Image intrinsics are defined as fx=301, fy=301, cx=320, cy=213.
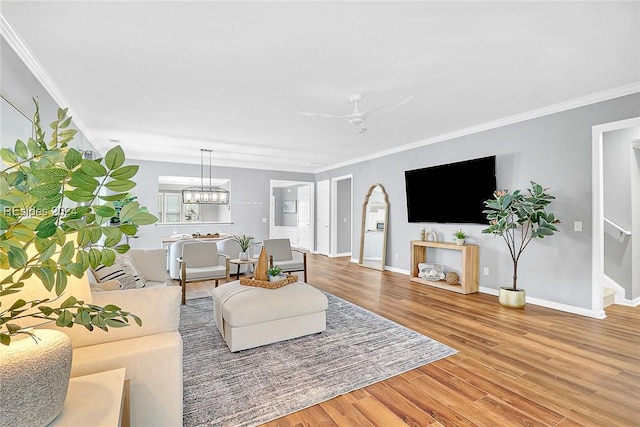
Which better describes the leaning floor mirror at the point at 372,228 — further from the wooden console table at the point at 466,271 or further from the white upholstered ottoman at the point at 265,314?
the white upholstered ottoman at the point at 265,314

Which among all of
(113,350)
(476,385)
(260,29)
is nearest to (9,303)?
(113,350)

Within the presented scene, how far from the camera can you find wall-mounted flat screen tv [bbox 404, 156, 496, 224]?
4.53 meters

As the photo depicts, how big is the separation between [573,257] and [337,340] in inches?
122

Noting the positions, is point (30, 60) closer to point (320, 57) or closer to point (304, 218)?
point (320, 57)

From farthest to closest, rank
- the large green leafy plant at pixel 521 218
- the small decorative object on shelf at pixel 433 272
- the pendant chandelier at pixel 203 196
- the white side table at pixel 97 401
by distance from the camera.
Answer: the pendant chandelier at pixel 203 196
the small decorative object on shelf at pixel 433 272
the large green leafy plant at pixel 521 218
the white side table at pixel 97 401

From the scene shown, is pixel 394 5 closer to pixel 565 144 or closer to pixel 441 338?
pixel 441 338

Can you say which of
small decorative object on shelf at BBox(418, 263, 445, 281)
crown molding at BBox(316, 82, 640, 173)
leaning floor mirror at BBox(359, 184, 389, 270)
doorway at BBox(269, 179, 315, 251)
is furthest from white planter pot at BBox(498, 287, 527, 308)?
doorway at BBox(269, 179, 315, 251)

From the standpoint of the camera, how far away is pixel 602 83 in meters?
3.14

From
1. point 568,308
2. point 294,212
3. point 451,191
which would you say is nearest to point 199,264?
point 451,191

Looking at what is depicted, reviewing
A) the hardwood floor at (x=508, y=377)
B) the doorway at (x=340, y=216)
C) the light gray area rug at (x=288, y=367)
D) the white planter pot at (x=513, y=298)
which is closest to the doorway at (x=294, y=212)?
the doorway at (x=340, y=216)

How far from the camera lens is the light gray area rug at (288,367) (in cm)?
191

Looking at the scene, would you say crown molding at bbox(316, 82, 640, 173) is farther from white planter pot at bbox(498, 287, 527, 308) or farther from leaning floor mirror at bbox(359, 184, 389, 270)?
white planter pot at bbox(498, 287, 527, 308)

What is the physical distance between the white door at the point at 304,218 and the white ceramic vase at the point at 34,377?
8.12 meters

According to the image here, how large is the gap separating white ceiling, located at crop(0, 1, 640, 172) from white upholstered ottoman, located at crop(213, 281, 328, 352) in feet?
6.98
